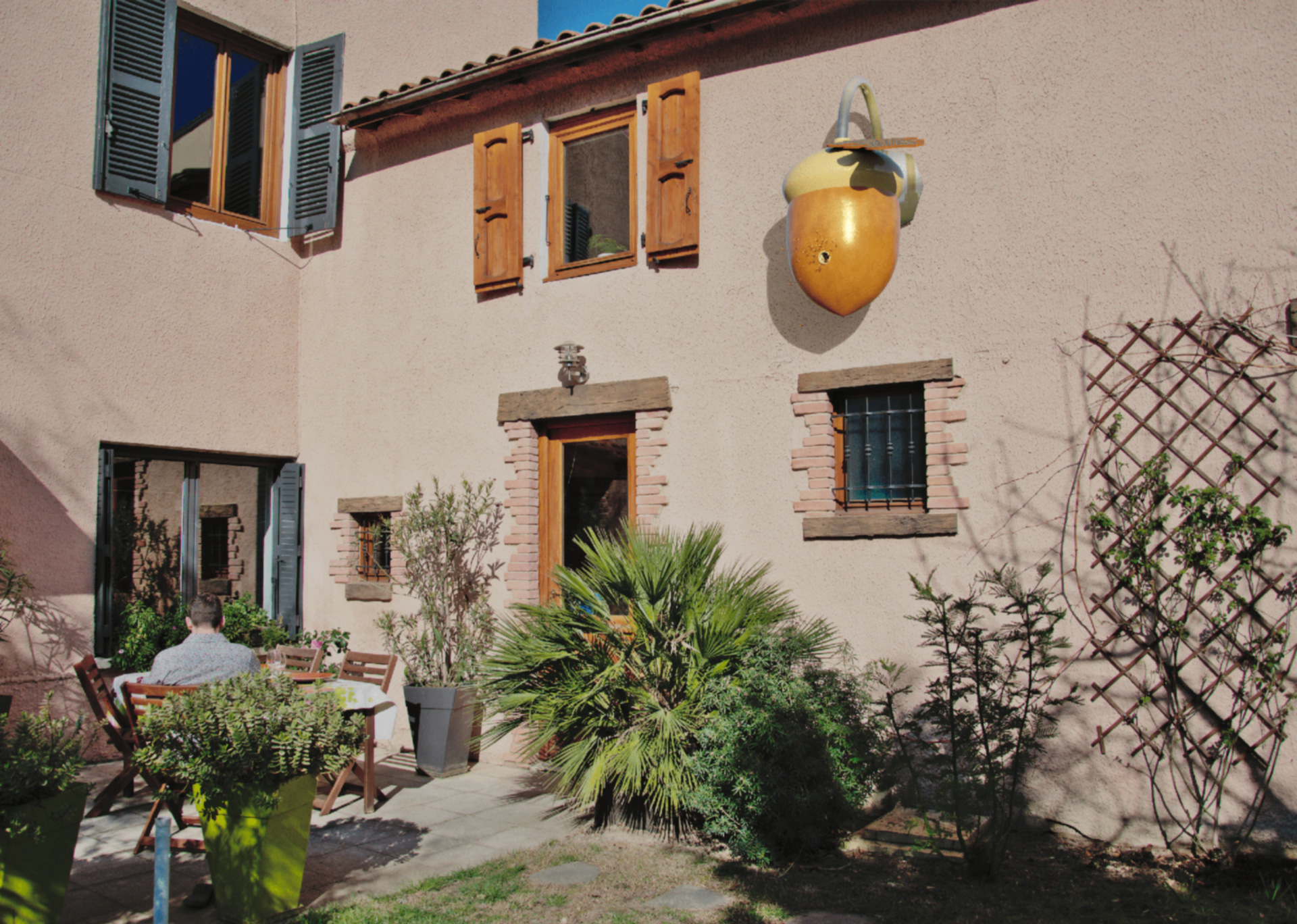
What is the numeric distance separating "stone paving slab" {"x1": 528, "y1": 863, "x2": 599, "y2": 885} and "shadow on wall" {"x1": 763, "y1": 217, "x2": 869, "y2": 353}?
318 cm

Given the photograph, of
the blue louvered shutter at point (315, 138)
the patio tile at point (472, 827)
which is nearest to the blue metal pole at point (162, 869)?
the patio tile at point (472, 827)

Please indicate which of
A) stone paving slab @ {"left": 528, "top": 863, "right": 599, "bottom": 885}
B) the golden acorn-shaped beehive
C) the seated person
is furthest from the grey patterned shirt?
the golden acorn-shaped beehive

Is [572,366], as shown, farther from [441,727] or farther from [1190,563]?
[1190,563]

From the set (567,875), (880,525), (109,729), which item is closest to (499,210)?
(880,525)

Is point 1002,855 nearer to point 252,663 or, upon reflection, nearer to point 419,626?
point 252,663

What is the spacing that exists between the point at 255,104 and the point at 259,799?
6709mm

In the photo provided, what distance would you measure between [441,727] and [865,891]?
3.28 m

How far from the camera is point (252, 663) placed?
14.8 feet

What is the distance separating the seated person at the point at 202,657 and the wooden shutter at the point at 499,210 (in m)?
3.39

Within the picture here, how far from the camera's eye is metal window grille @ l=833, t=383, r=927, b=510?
18.1 ft

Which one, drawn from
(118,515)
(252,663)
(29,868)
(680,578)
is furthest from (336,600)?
(29,868)

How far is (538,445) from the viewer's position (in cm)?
696

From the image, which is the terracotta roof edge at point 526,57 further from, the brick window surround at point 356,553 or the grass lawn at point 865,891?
the grass lawn at point 865,891

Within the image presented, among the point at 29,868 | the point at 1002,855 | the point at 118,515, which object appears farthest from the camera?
the point at 118,515
